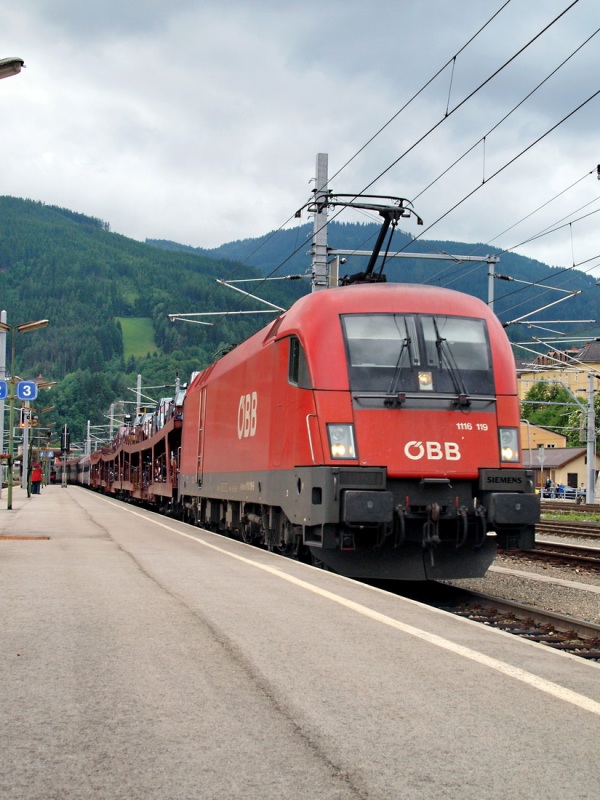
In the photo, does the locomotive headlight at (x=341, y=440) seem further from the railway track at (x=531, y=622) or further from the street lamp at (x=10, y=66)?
the street lamp at (x=10, y=66)

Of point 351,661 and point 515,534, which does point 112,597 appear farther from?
point 515,534

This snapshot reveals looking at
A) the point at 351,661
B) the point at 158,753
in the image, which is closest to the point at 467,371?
the point at 351,661

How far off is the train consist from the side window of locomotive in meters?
0.03

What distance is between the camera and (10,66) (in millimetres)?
12148

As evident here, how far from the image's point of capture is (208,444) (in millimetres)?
19625

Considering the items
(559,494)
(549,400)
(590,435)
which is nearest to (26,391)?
(590,435)

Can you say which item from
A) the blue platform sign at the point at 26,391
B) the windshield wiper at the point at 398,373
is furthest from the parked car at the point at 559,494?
the windshield wiper at the point at 398,373

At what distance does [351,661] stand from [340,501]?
4.91 m

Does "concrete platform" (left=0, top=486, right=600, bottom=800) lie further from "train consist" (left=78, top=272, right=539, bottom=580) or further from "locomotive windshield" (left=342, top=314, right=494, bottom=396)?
"locomotive windshield" (left=342, top=314, right=494, bottom=396)

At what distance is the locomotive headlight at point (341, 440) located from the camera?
36.4 ft

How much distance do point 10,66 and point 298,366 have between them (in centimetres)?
506

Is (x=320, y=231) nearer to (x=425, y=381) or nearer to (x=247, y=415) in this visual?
(x=247, y=415)

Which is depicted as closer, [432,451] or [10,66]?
[432,451]

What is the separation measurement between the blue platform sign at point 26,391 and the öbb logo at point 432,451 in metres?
25.5
